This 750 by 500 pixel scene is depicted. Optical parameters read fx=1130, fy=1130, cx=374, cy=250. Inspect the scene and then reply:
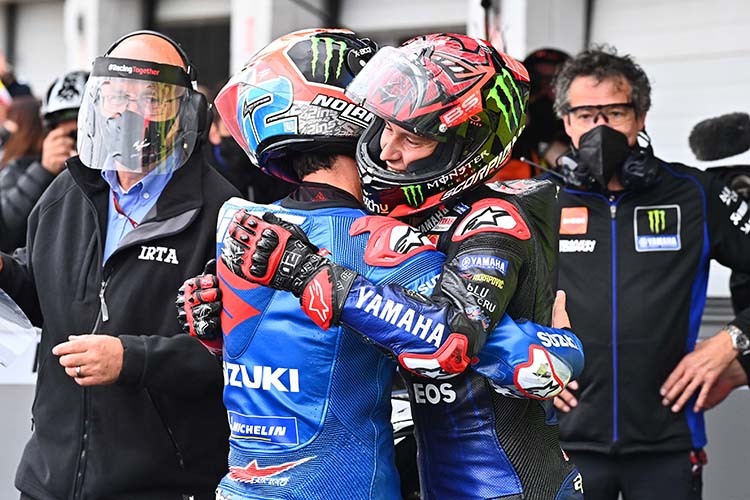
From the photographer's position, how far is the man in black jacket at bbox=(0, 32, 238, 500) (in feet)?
10.3

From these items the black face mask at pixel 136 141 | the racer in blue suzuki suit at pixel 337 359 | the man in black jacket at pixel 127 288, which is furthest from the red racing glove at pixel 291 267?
the black face mask at pixel 136 141

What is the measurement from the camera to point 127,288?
3.20m

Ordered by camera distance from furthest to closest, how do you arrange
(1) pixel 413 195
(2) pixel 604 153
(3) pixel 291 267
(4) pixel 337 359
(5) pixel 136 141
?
(2) pixel 604 153
(5) pixel 136 141
(1) pixel 413 195
(4) pixel 337 359
(3) pixel 291 267

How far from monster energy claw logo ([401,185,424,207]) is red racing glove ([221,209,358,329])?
1.01 ft

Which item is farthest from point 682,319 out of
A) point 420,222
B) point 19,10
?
point 19,10

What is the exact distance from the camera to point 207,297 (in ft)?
8.41

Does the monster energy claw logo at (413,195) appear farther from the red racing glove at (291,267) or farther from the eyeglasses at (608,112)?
the eyeglasses at (608,112)

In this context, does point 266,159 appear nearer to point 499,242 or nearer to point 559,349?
point 499,242

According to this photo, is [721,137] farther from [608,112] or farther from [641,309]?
[641,309]

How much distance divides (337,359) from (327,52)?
0.74 metres

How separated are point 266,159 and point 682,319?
1.97 meters

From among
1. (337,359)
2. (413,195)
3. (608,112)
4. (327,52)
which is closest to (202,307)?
(337,359)

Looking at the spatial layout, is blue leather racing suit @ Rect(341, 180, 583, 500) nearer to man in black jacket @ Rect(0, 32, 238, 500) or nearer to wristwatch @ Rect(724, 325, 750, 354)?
man in black jacket @ Rect(0, 32, 238, 500)

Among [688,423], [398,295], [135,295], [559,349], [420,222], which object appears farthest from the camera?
[688,423]
